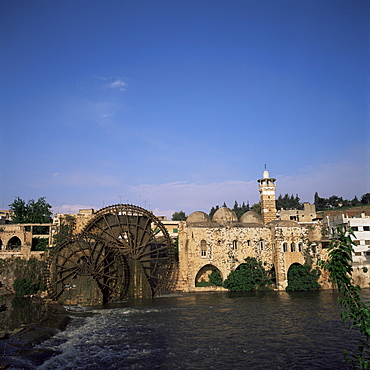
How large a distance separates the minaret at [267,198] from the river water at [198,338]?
13.4m

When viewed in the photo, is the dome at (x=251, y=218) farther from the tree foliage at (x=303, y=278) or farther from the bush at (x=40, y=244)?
the bush at (x=40, y=244)

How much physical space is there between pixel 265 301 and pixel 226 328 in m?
7.36

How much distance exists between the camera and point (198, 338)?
13.2 m

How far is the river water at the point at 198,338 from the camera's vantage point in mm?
10651

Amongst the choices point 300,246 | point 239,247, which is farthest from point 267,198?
point 239,247

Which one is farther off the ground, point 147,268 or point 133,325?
point 147,268

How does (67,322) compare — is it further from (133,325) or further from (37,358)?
(37,358)

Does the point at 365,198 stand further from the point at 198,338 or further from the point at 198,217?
the point at 198,338

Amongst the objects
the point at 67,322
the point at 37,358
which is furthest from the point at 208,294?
the point at 37,358

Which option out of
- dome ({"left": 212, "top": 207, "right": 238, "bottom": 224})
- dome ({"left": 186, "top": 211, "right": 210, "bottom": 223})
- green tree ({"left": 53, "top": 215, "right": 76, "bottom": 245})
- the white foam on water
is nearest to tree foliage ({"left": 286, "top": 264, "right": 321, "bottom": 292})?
dome ({"left": 212, "top": 207, "right": 238, "bottom": 224})

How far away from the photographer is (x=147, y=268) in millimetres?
25656

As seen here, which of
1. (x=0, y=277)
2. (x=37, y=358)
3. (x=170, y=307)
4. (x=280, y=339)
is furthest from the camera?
(x=0, y=277)

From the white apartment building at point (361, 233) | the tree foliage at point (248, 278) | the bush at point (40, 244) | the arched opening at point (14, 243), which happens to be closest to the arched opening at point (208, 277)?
the tree foliage at point (248, 278)

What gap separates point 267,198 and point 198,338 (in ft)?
71.9
